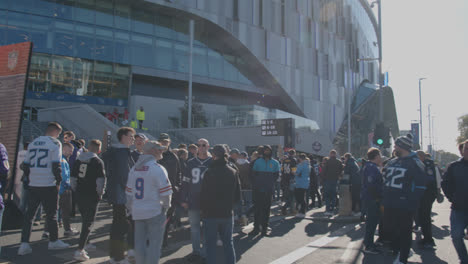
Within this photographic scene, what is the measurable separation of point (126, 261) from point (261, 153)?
422 centimetres

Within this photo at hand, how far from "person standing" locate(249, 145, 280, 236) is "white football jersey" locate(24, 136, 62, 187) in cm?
428

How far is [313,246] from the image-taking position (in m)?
7.25

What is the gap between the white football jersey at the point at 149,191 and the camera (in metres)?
4.39

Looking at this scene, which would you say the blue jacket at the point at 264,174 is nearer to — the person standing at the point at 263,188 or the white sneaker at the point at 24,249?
the person standing at the point at 263,188

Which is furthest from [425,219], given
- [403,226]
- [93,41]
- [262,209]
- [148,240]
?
[93,41]

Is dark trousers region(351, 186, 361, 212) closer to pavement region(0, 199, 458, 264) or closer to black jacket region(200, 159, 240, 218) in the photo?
pavement region(0, 199, 458, 264)

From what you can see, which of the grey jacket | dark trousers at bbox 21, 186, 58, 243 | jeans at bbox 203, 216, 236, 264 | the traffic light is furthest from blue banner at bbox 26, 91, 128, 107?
jeans at bbox 203, 216, 236, 264

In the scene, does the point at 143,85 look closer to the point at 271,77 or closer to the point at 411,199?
the point at 271,77

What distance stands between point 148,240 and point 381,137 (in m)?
13.0

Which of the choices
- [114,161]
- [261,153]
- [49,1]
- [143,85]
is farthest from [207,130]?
[114,161]

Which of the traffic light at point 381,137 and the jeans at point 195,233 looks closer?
the jeans at point 195,233

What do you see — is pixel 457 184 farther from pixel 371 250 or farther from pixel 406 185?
pixel 371 250

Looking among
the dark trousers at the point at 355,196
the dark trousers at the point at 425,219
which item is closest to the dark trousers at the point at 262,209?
the dark trousers at the point at 425,219

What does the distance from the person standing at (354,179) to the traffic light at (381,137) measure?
14.7 feet
